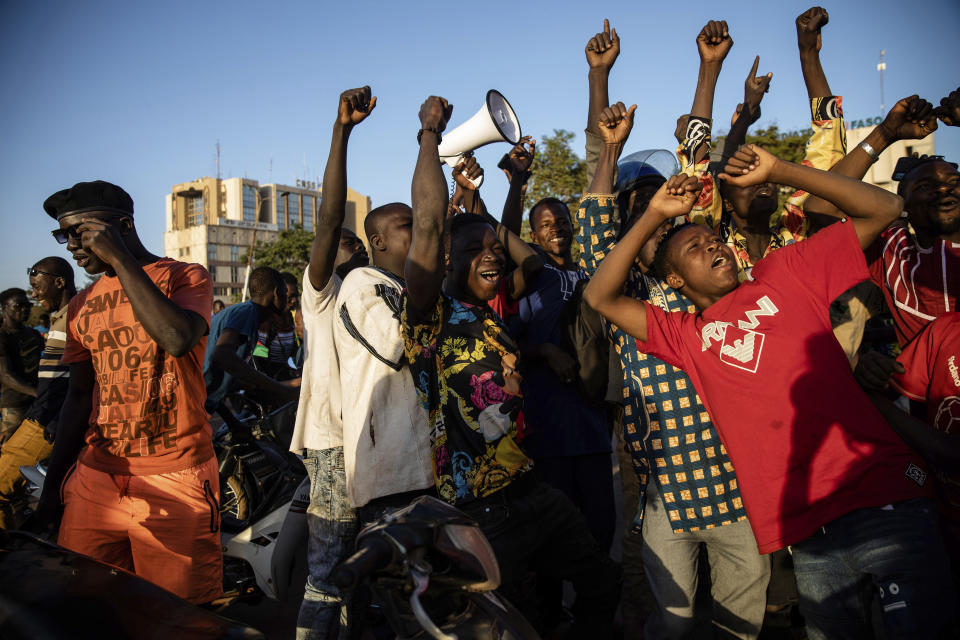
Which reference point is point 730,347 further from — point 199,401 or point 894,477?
point 199,401

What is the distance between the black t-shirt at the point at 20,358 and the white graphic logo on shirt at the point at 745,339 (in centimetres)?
686

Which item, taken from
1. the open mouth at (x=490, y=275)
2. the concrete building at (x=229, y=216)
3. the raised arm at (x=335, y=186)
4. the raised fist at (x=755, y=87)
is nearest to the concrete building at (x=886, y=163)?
the raised fist at (x=755, y=87)

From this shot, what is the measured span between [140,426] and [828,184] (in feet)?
9.63

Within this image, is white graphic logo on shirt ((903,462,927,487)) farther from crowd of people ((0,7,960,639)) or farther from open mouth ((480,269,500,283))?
open mouth ((480,269,500,283))

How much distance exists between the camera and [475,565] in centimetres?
143

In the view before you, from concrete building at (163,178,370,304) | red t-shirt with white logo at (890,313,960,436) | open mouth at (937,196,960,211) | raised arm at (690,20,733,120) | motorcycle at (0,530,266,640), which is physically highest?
concrete building at (163,178,370,304)

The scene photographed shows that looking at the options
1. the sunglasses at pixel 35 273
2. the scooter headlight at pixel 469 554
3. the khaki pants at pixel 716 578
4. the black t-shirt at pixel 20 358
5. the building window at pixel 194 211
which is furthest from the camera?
the building window at pixel 194 211

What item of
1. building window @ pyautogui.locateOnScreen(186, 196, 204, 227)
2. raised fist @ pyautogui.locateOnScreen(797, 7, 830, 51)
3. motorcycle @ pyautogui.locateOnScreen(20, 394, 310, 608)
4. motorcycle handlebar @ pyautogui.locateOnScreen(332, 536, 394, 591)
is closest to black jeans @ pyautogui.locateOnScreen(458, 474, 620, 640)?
motorcycle handlebar @ pyautogui.locateOnScreen(332, 536, 394, 591)

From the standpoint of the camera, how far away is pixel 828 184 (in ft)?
7.59

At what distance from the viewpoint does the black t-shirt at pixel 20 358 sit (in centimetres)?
640

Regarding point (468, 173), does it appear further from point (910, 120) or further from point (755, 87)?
point (910, 120)

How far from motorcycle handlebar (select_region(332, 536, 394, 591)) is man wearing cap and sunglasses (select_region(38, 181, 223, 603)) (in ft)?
5.74

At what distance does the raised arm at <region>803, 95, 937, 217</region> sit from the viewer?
2682 millimetres

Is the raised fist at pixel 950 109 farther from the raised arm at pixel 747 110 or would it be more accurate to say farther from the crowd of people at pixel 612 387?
the raised arm at pixel 747 110
